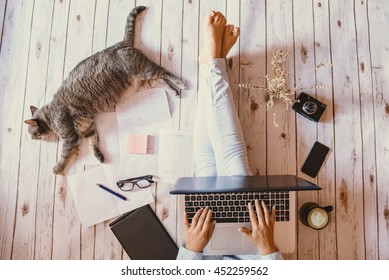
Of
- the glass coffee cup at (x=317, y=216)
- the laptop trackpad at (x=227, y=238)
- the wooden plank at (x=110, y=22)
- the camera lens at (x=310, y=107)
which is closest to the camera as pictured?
the laptop trackpad at (x=227, y=238)

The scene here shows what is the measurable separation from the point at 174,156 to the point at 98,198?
41cm

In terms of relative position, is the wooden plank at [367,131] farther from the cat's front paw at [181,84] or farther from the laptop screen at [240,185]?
the cat's front paw at [181,84]

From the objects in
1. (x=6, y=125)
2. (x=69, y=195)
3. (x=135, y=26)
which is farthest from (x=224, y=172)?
(x=6, y=125)

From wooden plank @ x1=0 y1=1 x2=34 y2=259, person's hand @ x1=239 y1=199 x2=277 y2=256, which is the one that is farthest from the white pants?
wooden plank @ x1=0 y1=1 x2=34 y2=259

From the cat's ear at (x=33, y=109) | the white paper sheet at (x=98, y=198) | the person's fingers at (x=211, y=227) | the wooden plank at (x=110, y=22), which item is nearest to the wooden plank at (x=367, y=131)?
the person's fingers at (x=211, y=227)

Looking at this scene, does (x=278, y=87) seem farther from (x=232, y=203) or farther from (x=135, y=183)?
(x=135, y=183)

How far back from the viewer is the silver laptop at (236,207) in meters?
1.23

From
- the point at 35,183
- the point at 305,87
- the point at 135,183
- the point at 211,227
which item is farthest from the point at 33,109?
the point at 305,87

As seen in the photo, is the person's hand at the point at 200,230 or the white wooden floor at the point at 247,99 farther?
the white wooden floor at the point at 247,99

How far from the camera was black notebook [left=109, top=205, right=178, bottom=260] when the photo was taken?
144cm

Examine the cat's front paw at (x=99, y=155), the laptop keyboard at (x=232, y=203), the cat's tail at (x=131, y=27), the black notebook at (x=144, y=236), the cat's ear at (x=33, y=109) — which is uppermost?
the cat's tail at (x=131, y=27)

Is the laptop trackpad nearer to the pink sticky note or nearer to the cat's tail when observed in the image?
the pink sticky note

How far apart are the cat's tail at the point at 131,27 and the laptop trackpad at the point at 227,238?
0.97 metres
